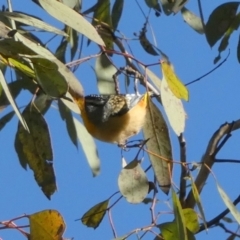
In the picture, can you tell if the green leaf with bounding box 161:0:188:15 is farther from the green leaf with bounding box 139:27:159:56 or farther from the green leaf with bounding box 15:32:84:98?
the green leaf with bounding box 15:32:84:98

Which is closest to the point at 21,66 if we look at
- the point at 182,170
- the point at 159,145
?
the point at 159,145

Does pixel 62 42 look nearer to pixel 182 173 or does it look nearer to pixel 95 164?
pixel 95 164

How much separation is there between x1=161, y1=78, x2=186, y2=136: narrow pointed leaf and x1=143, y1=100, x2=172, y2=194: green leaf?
3.6 inches

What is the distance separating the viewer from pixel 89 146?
61.3 inches

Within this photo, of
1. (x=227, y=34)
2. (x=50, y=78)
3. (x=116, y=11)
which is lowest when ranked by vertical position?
(x=50, y=78)

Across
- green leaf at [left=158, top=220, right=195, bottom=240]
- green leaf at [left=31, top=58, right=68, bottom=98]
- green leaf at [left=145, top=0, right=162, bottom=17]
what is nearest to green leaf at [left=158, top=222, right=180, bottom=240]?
green leaf at [left=158, top=220, right=195, bottom=240]

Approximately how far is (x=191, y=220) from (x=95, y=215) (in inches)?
7.3

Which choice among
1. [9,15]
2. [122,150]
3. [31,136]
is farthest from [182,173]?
[9,15]

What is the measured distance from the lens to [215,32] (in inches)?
56.4

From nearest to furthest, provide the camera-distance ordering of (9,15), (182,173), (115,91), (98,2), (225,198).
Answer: (9,15) → (225,198) → (182,173) → (115,91) → (98,2)

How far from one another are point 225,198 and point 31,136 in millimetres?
289

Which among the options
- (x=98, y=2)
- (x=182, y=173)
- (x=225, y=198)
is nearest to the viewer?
(x=225, y=198)

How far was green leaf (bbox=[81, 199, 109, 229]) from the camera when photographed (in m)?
1.25

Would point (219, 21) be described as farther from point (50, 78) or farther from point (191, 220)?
point (50, 78)
